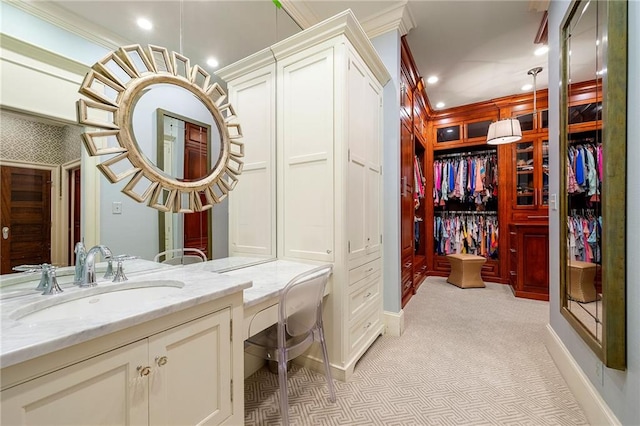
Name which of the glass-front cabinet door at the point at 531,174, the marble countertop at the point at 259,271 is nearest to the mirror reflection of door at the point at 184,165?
the marble countertop at the point at 259,271

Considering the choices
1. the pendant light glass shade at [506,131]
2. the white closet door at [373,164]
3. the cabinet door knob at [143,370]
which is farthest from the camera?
the pendant light glass shade at [506,131]

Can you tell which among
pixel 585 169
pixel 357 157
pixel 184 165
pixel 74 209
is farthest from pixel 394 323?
pixel 74 209

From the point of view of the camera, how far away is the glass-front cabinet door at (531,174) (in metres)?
3.99

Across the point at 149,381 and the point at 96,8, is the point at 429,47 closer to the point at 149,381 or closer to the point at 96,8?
the point at 96,8

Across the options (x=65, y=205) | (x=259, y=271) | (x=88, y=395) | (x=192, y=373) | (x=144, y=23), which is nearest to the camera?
(x=88, y=395)

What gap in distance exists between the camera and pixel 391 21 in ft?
8.25

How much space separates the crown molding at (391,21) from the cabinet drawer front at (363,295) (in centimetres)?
232

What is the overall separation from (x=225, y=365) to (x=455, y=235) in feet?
14.5

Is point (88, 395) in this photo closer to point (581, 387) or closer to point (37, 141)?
point (37, 141)

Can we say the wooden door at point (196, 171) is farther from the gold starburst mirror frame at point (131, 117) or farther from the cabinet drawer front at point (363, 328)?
the cabinet drawer front at point (363, 328)

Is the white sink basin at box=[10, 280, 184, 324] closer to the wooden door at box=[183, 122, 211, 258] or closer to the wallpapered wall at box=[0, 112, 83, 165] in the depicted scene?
the wooden door at box=[183, 122, 211, 258]

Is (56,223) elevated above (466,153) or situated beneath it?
situated beneath

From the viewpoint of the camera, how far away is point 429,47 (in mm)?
3035

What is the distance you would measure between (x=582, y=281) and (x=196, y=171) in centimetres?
239
